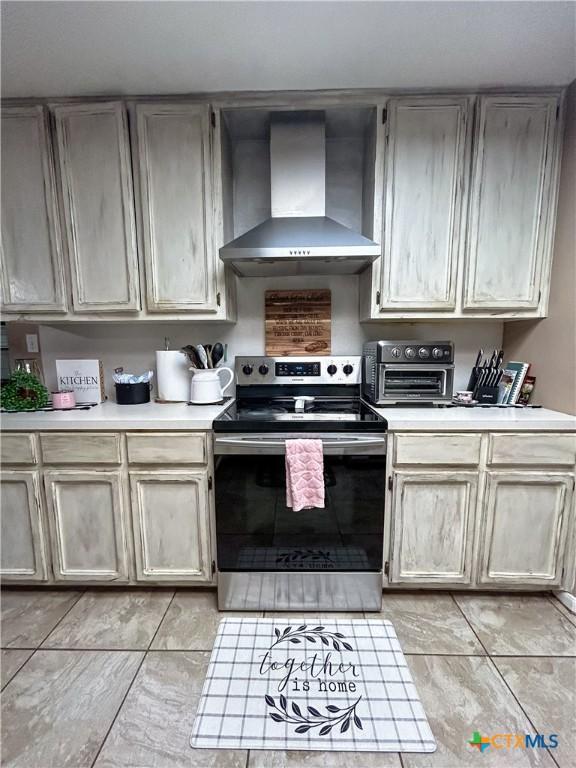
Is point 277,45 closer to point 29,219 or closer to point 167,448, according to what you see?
point 29,219

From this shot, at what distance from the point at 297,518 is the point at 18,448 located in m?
1.32

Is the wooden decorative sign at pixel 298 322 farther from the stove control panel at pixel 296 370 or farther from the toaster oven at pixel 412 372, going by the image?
the toaster oven at pixel 412 372

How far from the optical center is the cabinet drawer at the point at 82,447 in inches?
62.7

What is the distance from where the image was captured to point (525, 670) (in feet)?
4.35

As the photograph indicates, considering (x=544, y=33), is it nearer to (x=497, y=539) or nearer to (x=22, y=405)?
(x=497, y=539)

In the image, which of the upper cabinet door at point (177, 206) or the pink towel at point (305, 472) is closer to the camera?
the pink towel at point (305, 472)

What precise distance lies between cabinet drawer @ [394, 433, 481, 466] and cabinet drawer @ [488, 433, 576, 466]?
86 millimetres

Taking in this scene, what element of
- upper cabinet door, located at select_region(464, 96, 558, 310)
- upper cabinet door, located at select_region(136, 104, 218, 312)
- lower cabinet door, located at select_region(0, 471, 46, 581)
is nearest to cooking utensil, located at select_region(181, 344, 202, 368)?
upper cabinet door, located at select_region(136, 104, 218, 312)

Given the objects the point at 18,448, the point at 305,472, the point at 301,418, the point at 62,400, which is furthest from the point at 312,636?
the point at 62,400

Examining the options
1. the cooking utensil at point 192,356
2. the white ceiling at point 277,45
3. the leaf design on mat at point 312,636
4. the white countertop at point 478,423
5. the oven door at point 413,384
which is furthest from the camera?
the cooking utensil at point 192,356

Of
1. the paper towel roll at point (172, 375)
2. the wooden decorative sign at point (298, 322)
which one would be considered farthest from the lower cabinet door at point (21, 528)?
the wooden decorative sign at point (298, 322)

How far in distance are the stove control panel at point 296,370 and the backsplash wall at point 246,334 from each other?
161 millimetres

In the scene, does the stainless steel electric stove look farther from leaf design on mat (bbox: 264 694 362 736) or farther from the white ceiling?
the white ceiling

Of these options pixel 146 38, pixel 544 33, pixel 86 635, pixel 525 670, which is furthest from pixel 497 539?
pixel 146 38
